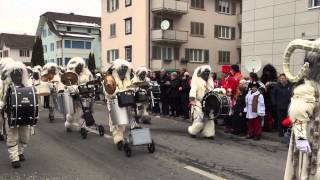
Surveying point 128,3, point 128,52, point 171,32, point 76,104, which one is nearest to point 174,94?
point 76,104

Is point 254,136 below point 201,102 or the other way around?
below

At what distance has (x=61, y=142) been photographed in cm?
1050

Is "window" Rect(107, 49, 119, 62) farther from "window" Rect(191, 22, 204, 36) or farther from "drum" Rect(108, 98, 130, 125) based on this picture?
"drum" Rect(108, 98, 130, 125)

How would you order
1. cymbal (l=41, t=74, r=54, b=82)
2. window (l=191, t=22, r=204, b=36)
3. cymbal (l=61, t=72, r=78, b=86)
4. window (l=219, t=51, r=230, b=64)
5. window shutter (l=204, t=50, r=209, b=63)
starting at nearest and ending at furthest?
cymbal (l=61, t=72, r=78, b=86)
cymbal (l=41, t=74, r=54, b=82)
window (l=191, t=22, r=204, b=36)
window shutter (l=204, t=50, r=209, b=63)
window (l=219, t=51, r=230, b=64)

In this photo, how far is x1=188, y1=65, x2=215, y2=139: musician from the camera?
435 inches

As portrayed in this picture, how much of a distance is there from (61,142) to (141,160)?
291cm

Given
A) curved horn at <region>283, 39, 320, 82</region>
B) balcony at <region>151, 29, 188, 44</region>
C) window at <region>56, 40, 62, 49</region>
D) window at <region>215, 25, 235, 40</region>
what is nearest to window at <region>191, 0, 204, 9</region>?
window at <region>215, 25, 235, 40</region>

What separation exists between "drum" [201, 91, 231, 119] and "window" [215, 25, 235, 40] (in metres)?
33.7

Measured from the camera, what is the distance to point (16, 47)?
3381 inches

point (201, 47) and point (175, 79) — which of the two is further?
point (201, 47)

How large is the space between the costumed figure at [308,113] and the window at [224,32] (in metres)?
39.9

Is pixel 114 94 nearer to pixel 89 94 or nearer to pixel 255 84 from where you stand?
pixel 89 94

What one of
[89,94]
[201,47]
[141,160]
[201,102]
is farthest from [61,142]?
[201,47]

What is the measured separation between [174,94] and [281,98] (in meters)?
5.04
